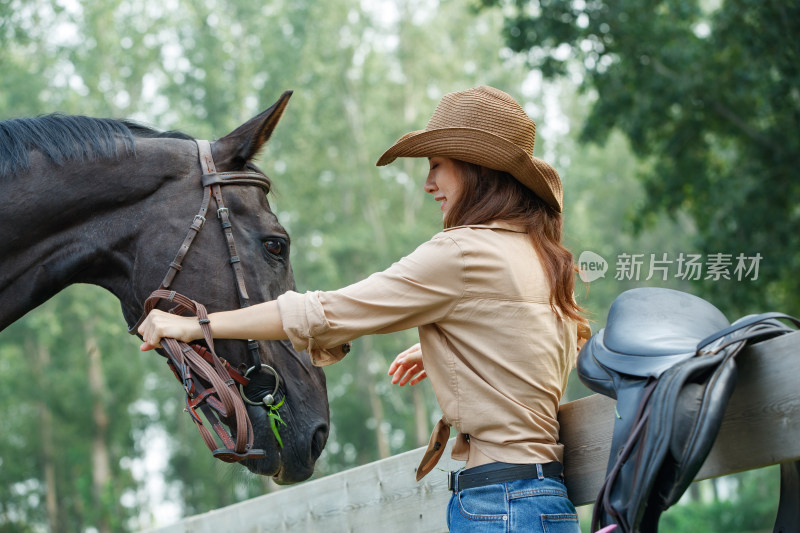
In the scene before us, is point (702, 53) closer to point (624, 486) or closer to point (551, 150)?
point (624, 486)

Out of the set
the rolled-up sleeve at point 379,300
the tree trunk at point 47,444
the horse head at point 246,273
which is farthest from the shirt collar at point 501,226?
the tree trunk at point 47,444

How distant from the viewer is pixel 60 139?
3061 mm

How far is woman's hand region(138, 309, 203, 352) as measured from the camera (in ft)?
8.34

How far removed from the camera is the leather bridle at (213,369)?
2598 millimetres

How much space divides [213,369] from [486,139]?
A: 3.82ft

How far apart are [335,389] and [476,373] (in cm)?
3097

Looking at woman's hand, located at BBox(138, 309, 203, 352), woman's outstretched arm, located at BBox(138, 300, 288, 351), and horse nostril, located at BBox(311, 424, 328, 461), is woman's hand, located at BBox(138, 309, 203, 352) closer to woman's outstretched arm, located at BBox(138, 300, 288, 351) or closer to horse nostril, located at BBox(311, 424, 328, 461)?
woman's outstretched arm, located at BBox(138, 300, 288, 351)

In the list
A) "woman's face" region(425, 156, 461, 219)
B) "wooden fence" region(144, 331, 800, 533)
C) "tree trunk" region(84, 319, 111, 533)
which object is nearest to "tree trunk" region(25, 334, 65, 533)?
"tree trunk" region(84, 319, 111, 533)

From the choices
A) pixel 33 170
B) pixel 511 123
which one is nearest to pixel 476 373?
pixel 511 123

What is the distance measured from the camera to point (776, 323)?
1.99 metres

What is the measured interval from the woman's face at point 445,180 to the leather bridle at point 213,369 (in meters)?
0.79

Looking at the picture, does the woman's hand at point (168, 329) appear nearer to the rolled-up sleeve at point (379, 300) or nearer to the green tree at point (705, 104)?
the rolled-up sleeve at point (379, 300)

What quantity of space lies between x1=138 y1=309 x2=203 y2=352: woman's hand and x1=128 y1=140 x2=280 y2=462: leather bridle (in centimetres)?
3

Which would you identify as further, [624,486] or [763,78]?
[763,78]
